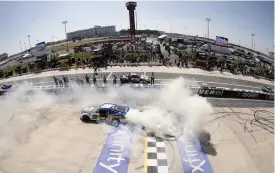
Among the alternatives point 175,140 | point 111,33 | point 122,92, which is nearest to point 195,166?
point 175,140

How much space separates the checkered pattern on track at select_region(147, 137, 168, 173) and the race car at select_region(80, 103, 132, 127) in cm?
270

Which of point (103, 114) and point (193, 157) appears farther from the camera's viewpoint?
point (103, 114)

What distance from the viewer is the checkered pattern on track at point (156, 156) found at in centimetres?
1250

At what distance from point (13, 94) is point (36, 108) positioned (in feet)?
25.4

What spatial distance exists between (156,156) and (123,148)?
2.04 metres

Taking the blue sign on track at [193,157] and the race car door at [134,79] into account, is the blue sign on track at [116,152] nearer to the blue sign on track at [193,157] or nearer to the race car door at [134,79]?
the blue sign on track at [193,157]

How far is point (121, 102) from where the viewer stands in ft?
71.8

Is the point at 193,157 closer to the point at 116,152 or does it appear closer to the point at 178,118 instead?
the point at 178,118

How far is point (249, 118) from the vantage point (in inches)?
750

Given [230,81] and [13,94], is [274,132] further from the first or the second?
[13,94]

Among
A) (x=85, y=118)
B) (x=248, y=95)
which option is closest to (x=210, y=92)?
(x=248, y=95)

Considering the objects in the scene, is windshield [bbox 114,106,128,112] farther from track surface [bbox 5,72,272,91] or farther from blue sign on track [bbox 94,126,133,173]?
track surface [bbox 5,72,272,91]

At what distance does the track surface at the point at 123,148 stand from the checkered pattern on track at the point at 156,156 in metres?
0.05

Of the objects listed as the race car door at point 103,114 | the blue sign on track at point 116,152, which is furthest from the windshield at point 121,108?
the blue sign on track at point 116,152
